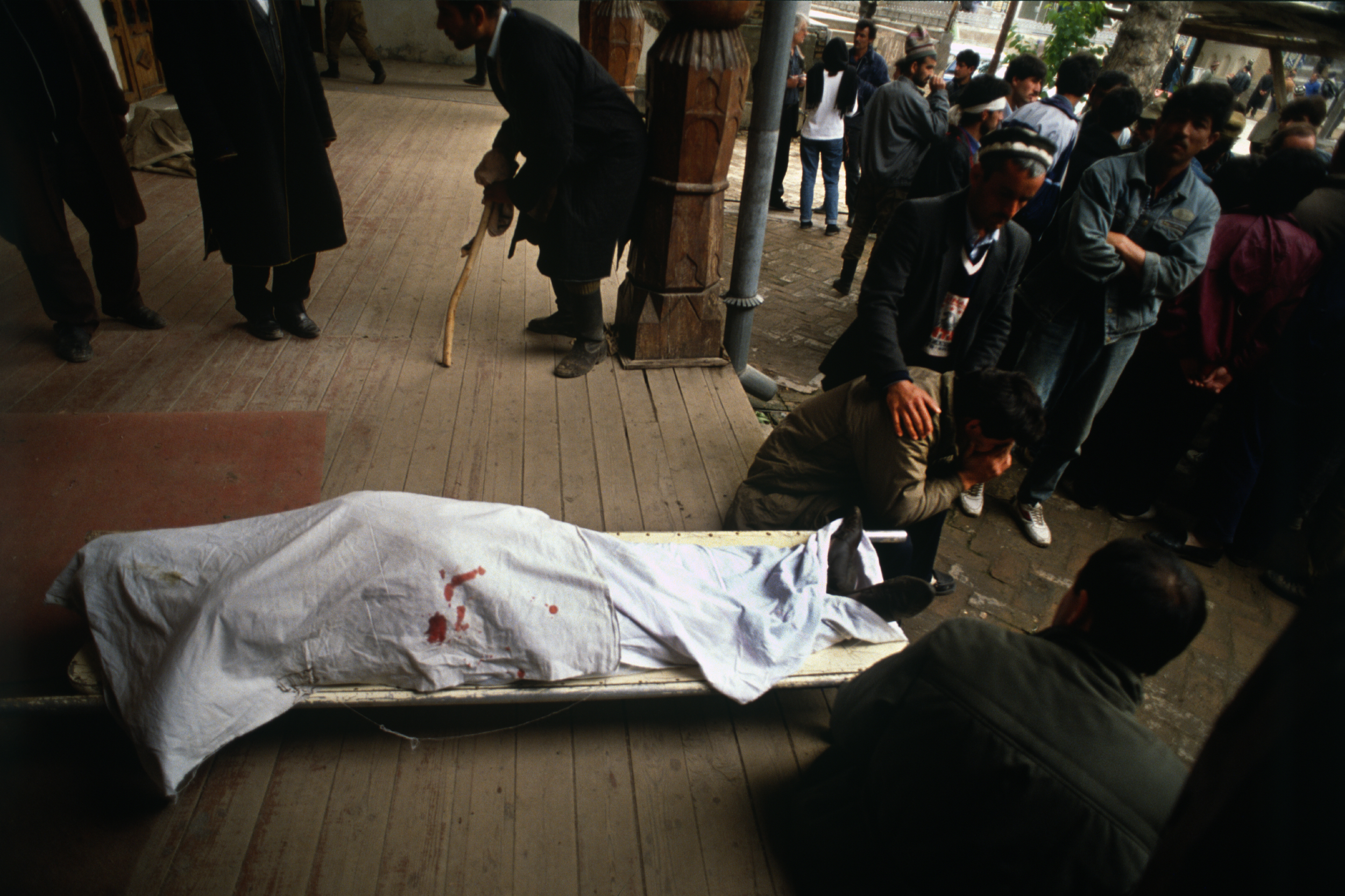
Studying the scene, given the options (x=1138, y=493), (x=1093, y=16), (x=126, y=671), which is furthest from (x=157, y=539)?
(x=1093, y=16)

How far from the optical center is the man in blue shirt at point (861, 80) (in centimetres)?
755

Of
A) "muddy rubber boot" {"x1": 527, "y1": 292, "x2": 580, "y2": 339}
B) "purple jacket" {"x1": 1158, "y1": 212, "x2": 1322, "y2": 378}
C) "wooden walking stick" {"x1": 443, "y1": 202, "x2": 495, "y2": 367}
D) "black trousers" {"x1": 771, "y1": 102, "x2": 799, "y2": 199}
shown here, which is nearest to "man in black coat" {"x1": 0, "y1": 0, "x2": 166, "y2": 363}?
"wooden walking stick" {"x1": 443, "y1": 202, "x2": 495, "y2": 367}

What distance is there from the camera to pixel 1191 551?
3615 mm

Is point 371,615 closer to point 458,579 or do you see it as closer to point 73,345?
point 458,579

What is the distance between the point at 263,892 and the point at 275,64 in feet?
10.6

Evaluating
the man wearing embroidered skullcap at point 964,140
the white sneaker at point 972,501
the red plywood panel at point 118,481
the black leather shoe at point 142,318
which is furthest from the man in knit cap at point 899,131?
the black leather shoe at point 142,318

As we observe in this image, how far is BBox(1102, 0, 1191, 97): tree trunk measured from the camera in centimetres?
519

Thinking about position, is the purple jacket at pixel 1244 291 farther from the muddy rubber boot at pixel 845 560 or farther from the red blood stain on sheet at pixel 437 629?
the red blood stain on sheet at pixel 437 629

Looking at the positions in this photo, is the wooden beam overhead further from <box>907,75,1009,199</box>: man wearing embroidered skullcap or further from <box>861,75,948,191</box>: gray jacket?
<box>861,75,948,191</box>: gray jacket

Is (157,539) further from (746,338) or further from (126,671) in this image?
(746,338)

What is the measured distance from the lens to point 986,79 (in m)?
4.48

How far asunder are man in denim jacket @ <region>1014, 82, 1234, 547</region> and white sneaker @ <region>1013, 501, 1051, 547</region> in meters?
0.45

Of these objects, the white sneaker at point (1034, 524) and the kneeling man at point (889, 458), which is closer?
A: the kneeling man at point (889, 458)

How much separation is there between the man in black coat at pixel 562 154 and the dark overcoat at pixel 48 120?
1.54 metres
